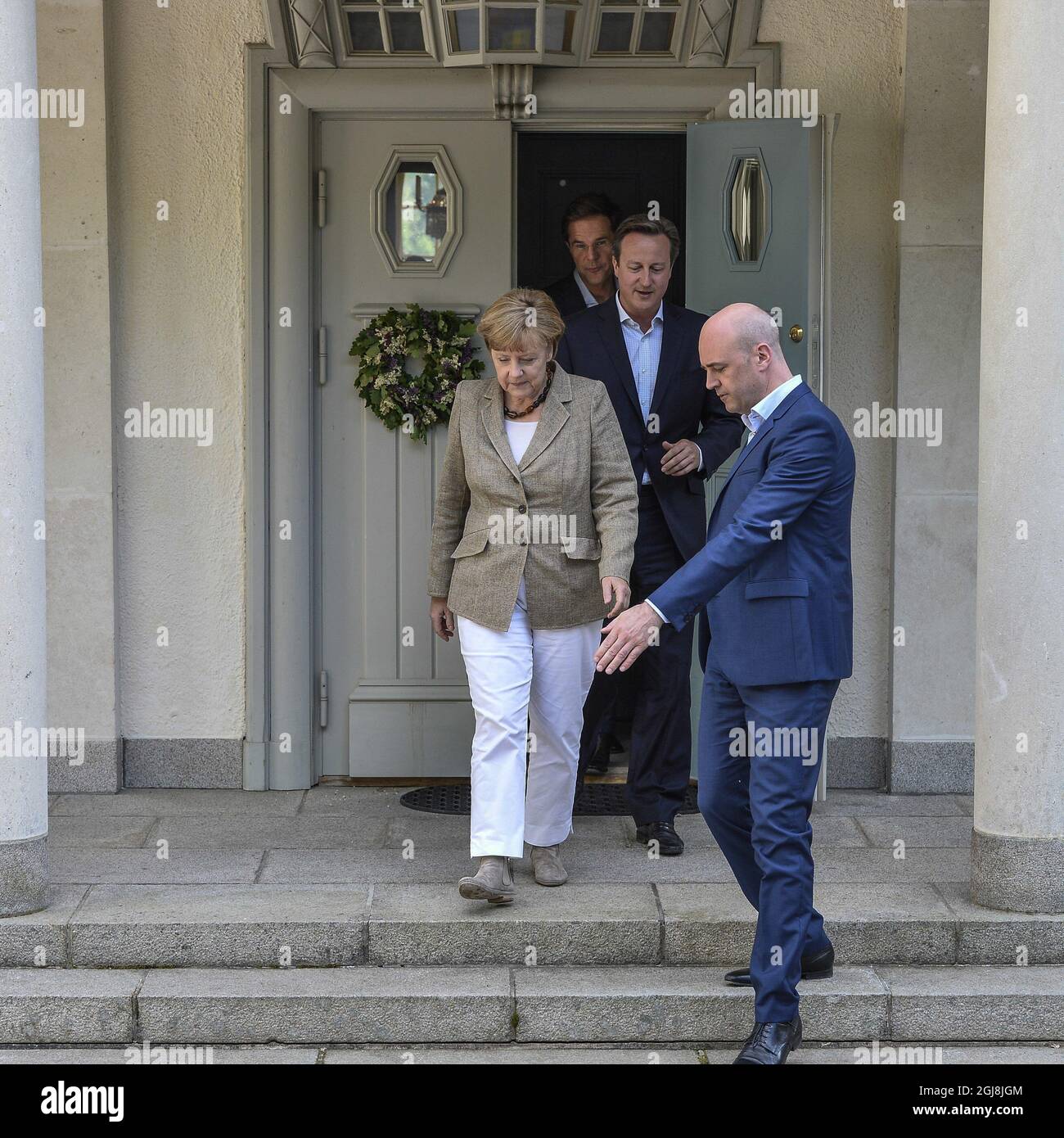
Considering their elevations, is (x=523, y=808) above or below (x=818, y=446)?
below

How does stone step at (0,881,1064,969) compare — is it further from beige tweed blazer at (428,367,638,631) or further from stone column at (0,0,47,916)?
beige tweed blazer at (428,367,638,631)

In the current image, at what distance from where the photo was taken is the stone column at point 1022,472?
190 inches

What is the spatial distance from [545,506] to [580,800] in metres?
1.77

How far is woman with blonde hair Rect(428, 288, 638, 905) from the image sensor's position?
195 inches

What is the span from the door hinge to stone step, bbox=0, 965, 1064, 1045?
2.87 meters

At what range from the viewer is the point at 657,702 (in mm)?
5602

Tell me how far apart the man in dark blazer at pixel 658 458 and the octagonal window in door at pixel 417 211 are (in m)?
1.17

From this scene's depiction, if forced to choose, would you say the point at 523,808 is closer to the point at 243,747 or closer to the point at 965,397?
the point at 243,747

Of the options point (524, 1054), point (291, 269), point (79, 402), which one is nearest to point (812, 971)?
point (524, 1054)

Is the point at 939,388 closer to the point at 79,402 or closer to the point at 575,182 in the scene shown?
the point at 575,182

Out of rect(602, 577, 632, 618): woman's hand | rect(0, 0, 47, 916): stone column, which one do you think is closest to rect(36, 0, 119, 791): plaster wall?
rect(0, 0, 47, 916): stone column

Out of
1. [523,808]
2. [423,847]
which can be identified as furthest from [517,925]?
[423,847]
